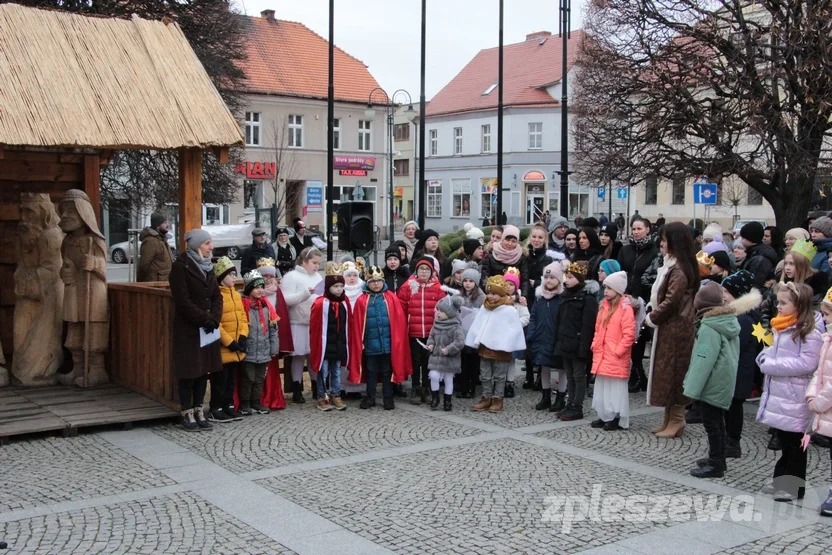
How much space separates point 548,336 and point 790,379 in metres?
3.59

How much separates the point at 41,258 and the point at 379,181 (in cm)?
4450

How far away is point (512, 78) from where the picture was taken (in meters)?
59.0

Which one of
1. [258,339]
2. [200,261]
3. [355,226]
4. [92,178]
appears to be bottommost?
[258,339]

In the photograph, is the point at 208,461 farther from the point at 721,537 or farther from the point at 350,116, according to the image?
the point at 350,116

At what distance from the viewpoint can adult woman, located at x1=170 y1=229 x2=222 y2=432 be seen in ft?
A: 28.1

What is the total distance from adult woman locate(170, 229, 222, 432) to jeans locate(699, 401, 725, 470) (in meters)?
4.66

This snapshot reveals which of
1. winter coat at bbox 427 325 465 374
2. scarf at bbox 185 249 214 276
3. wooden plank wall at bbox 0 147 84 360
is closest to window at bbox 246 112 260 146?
wooden plank wall at bbox 0 147 84 360

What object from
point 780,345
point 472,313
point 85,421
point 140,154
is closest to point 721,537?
point 780,345

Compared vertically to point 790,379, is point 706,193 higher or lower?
higher

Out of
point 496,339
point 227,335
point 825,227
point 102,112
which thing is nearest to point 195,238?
point 227,335

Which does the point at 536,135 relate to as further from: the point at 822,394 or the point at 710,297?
the point at 822,394

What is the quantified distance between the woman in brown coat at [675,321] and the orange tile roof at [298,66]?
40.5 meters

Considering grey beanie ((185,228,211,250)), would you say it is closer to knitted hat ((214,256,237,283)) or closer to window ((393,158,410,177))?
knitted hat ((214,256,237,283))

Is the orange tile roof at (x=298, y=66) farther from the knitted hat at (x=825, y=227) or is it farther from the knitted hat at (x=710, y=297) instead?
the knitted hat at (x=710, y=297)
